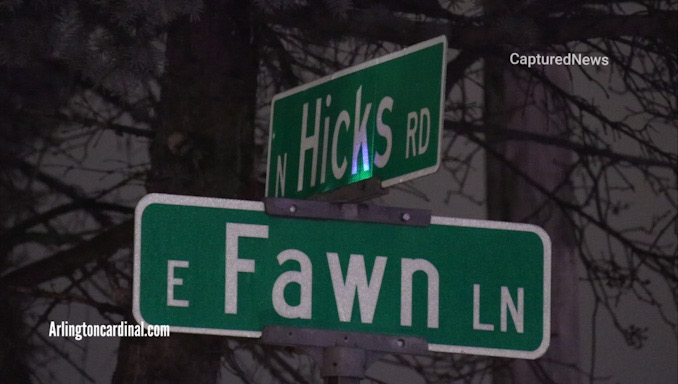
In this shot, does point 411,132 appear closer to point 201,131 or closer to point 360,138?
point 360,138

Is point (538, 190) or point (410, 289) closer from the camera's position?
point (410, 289)

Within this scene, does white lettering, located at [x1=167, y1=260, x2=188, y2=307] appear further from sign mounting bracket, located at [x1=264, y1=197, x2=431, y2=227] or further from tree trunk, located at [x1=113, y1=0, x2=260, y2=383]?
tree trunk, located at [x1=113, y1=0, x2=260, y2=383]

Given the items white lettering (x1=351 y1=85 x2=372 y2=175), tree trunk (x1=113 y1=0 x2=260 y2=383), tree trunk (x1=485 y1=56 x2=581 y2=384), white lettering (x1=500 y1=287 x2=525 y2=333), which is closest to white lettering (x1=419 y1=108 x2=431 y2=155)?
white lettering (x1=351 y1=85 x2=372 y2=175)

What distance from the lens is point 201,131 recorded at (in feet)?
15.7

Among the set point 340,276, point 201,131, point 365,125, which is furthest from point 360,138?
point 201,131

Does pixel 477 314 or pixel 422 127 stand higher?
pixel 422 127

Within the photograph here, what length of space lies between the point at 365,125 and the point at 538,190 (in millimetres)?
Answer: 3544

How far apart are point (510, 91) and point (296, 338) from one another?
156 inches

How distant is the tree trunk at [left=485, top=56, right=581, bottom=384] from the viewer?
5.93 m

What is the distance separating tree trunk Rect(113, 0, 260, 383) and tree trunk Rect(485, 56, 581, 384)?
147 centimetres

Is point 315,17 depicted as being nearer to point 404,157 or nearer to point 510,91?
point 510,91

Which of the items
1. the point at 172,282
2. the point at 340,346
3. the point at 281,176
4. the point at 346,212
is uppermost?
the point at 281,176

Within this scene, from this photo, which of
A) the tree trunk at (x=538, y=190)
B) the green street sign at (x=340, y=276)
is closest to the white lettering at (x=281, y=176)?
the green street sign at (x=340, y=276)

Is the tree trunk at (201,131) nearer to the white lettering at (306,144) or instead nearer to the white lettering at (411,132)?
the white lettering at (306,144)
